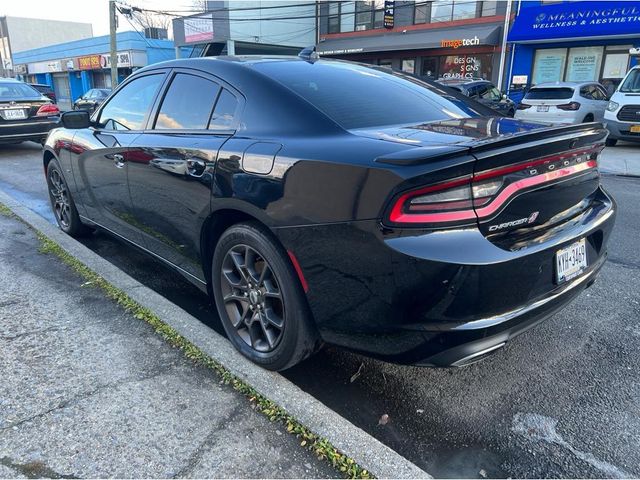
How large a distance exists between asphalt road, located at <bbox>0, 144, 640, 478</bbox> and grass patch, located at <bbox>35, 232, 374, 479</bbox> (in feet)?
1.03

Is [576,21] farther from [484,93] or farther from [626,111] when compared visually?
[626,111]

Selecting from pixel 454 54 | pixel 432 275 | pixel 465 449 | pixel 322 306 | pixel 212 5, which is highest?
pixel 212 5

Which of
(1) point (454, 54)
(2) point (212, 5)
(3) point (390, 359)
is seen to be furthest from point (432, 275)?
(2) point (212, 5)

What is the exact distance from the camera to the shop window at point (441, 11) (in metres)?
22.3

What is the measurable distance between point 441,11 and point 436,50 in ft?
5.45

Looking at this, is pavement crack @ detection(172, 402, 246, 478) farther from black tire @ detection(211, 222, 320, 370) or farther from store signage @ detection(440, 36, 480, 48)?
store signage @ detection(440, 36, 480, 48)

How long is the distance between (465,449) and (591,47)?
21.3 meters

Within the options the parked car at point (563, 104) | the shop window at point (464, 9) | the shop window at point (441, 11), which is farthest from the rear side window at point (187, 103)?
the shop window at point (441, 11)

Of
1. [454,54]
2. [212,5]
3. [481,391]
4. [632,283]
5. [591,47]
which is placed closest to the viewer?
[481,391]

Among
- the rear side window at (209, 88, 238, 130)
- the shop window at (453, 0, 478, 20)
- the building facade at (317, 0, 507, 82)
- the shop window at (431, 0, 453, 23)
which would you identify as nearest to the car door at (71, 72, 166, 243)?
the rear side window at (209, 88, 238, 130)

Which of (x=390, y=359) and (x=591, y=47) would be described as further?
(x=591, y=47)

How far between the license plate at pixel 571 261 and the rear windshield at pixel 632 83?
474 inches

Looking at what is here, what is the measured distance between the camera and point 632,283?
381cm

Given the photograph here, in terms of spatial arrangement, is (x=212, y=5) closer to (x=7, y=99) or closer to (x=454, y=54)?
(x=454, y=54)
